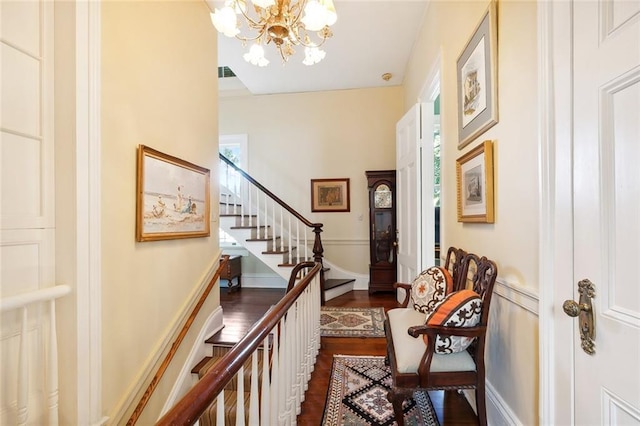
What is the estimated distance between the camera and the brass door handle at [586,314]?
2.96 ft

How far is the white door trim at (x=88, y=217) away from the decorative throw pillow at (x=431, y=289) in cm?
200

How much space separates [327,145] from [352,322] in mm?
3003

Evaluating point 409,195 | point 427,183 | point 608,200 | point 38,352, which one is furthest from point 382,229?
point 38,352

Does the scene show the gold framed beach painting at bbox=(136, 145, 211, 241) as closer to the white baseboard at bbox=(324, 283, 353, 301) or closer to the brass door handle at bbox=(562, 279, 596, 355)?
the white baseboard at bbox=(324, 283, 353, 301)

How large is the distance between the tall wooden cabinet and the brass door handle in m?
3.44

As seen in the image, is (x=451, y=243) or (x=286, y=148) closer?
(x=451, y=243)

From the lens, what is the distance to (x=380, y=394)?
6.53 ft

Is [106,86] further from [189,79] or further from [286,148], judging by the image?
[286,148]

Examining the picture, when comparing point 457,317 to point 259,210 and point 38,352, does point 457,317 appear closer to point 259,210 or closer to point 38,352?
point 38,352

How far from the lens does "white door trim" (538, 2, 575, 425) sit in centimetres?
102

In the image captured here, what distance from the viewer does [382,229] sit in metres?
4.49

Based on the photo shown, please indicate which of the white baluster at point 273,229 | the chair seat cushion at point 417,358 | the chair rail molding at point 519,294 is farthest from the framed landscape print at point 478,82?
the white baluster at point 273,229

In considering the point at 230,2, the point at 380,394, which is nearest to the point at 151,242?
the point at 230,2

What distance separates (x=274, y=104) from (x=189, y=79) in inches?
108
